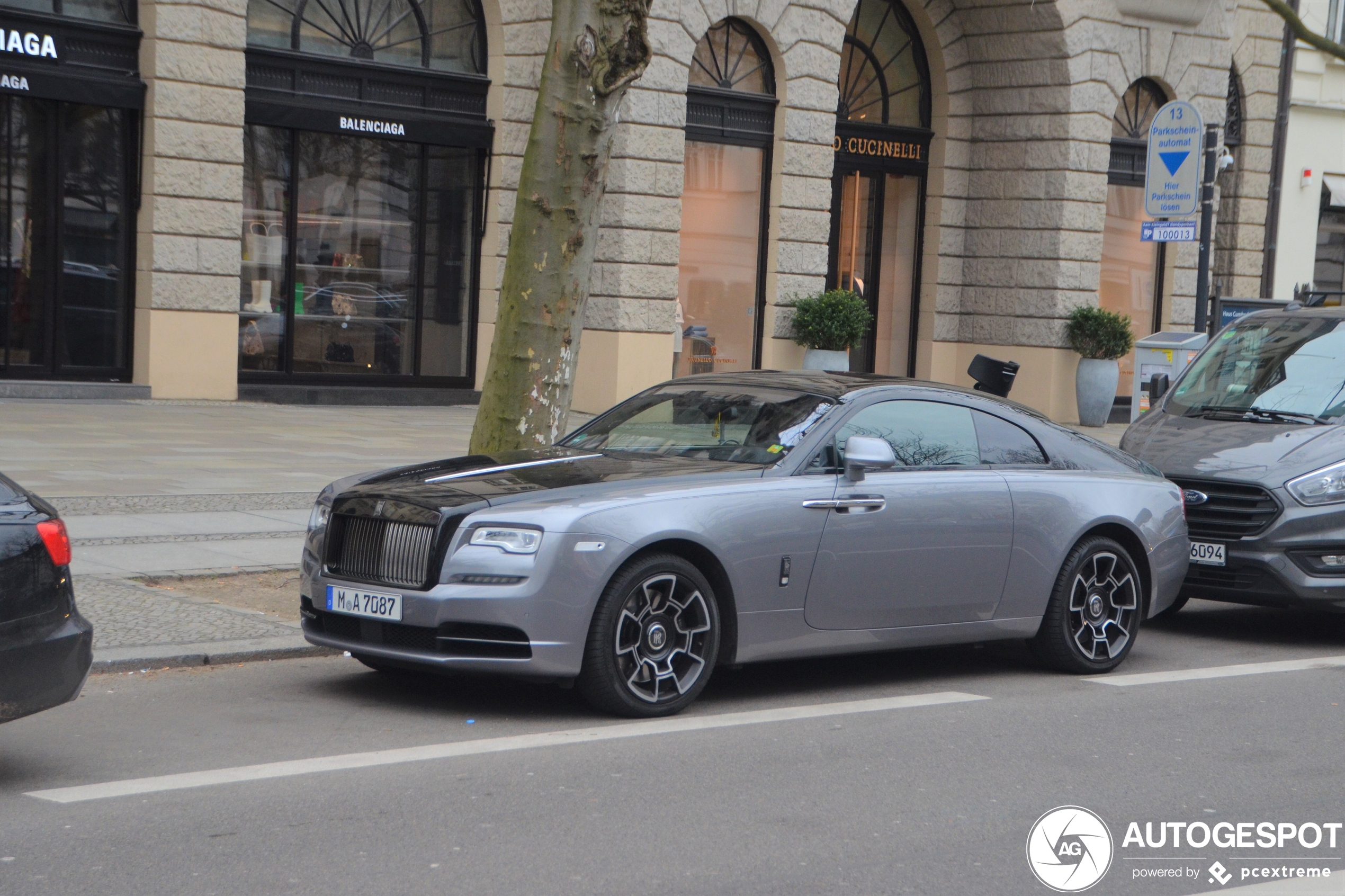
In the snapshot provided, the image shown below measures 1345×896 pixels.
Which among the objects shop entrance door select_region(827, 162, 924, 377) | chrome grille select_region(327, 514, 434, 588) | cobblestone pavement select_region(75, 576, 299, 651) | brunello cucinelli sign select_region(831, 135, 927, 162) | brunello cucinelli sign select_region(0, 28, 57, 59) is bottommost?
cobblestone pavement select_region(75, 576, 299, 651)

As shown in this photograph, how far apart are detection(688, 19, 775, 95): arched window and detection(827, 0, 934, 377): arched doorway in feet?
7.36

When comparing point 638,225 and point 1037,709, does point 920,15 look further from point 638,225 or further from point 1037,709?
point 1037,709

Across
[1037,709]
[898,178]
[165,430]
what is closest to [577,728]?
[1037,709]

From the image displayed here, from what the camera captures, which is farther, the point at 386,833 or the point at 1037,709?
the point at 1037,709

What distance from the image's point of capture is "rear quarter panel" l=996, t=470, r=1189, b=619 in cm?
770

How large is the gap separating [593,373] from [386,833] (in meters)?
16.4

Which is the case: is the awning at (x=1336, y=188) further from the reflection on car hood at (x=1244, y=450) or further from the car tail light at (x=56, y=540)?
the car tail light at (x=56, y=540)

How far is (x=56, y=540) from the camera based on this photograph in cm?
524

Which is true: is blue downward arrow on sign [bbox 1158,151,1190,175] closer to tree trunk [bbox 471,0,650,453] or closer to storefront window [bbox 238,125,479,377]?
tree trunk [bbox 471,0,650,453]

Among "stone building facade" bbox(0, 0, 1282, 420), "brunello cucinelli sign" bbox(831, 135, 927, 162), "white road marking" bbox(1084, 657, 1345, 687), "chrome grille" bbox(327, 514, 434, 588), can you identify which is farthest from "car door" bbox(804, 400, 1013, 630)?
"brunello cucinelli sign" bbox(831, 135, 927, 162)

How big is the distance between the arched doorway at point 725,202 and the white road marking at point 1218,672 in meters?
13.8

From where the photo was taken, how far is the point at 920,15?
82.3 feet

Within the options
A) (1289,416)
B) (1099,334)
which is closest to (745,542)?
(1289,416)

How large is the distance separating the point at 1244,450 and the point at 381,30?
14212 mm
